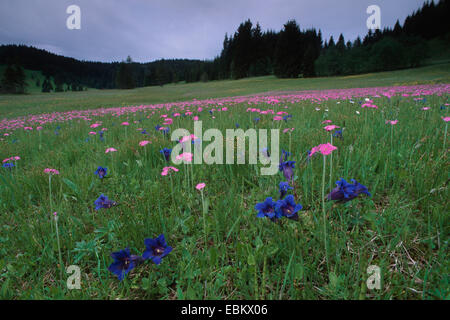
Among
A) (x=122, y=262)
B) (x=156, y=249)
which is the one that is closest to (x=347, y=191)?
(x=156, y=249)

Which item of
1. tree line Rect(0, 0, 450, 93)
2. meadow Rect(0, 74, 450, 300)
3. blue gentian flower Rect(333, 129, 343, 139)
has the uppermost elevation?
tree line Rect(0, 0, 450, 93)

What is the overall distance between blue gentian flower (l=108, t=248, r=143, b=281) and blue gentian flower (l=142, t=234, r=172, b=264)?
2.0 inches

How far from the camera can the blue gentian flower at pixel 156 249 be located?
1084 millimetres

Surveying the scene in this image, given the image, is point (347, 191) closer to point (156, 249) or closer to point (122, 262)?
point (156, 249)

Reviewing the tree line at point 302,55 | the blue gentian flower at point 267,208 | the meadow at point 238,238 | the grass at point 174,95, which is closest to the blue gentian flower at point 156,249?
the meadow at point 238,238

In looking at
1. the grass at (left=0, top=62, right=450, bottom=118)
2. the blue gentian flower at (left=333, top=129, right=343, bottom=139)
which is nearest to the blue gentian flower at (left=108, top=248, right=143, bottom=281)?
the blue gentian flower at (left=333, top=129, right=343, bottom=139)

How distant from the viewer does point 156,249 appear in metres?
1.16

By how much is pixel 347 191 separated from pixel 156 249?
1094 mm

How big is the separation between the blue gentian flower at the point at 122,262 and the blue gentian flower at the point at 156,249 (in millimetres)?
50

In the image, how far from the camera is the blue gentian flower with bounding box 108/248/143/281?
1.07 meters

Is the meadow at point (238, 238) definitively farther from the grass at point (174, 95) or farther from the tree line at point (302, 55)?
the tree line at point (302, 55)

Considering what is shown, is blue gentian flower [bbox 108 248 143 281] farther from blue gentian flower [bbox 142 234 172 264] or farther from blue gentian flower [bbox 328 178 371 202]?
blue gentian flower [bbox 328 178 371 202]

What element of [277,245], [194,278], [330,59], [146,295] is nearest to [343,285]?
[277,245]
